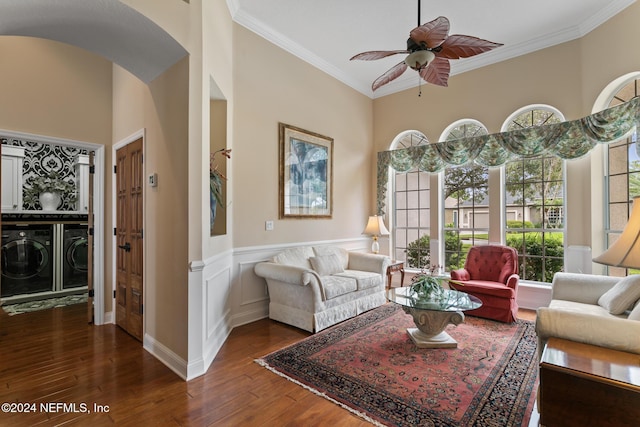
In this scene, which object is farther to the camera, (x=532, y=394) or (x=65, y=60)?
(x=65, y=60)

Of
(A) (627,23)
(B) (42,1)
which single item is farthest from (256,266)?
(A) (627,23)

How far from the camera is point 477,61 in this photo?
4.70 m

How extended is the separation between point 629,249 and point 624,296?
125 centimetres

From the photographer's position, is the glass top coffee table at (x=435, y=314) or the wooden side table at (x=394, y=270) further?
the wooden side table at (x=394, y=270)

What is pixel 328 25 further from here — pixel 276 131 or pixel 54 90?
pixel 54 90

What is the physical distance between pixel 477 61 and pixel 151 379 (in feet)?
19.1

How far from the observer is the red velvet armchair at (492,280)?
3.63 meters

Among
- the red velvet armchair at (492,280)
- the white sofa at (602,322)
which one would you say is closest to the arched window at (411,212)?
the red velvet armchair at (492,280)

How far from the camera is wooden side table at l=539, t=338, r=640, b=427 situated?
4.45ft

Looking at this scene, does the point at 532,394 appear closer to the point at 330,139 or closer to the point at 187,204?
the point at 187,204

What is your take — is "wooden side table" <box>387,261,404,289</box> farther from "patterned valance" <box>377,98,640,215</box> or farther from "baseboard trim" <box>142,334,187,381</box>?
"baseboard trim" <box>142,334,187,381</box>

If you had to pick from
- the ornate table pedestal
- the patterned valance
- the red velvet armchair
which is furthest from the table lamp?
the ornate table pedestal

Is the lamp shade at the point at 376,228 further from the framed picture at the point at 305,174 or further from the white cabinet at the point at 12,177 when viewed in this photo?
Answer: the white cabinet at the point at 12,177

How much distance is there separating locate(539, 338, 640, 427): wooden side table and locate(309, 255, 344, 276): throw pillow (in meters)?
2.77
